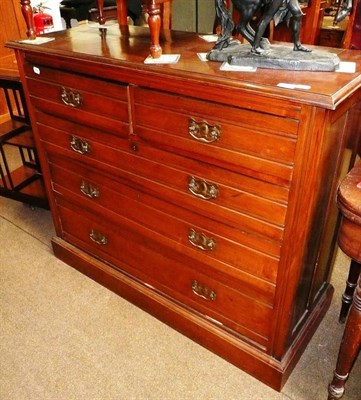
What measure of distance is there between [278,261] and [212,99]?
512 millimetres

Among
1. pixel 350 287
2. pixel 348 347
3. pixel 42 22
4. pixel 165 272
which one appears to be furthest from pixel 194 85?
pixel 42 22

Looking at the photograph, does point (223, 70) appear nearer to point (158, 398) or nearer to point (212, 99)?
point (212, 99)

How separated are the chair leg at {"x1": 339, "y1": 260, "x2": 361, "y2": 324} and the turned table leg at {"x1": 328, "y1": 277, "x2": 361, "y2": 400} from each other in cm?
40

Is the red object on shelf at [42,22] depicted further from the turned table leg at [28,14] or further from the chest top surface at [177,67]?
the turned table leg at [28,14]

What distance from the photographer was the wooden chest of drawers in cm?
108

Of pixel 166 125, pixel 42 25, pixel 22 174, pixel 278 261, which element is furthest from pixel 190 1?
pixel 278 261

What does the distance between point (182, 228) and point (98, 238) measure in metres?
0.54

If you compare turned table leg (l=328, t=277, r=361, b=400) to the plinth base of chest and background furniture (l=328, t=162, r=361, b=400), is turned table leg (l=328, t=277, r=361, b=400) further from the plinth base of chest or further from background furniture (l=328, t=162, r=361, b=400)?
the plinth base of chest

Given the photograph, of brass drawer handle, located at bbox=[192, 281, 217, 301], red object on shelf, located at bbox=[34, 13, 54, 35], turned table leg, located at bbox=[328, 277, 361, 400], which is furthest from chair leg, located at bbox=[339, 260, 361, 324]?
red object on shelf, located at bbox=[34, 13, 54, 35]

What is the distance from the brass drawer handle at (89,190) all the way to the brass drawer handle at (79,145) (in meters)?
0.14

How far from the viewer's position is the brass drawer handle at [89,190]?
1.67 m

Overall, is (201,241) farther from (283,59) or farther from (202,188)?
(283,59)

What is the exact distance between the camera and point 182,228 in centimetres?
143

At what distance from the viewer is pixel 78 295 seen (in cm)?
186
